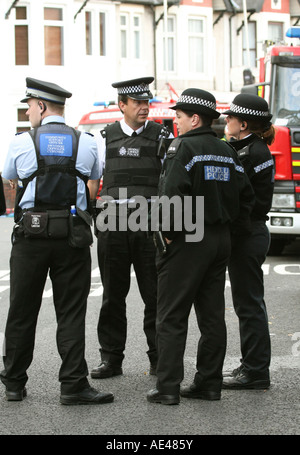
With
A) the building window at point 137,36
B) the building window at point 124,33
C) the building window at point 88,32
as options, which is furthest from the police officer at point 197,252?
the building window at point 137,36

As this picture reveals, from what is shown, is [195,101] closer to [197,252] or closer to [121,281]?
[197,252]

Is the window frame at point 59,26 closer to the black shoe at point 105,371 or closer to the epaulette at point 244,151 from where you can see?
the black shoe at point 105,371

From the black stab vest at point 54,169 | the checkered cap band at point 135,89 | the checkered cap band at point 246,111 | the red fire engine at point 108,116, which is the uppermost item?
the red fire engine at point 108,116

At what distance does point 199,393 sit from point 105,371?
95 cm

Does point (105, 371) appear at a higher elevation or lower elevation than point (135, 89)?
lower

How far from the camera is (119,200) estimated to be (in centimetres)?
625

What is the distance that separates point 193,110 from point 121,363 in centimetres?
204

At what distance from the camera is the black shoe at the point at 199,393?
5.57 metres

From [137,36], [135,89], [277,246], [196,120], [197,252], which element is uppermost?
[137,36]

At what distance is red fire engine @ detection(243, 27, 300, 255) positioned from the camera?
495 inches

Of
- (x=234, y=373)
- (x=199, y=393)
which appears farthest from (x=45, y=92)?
(x=234, y=373)

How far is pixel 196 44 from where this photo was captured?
3666 centimetres

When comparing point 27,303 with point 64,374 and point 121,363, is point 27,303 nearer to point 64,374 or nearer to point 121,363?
point 64,374

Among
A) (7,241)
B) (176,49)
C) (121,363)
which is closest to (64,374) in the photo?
(121,363)
